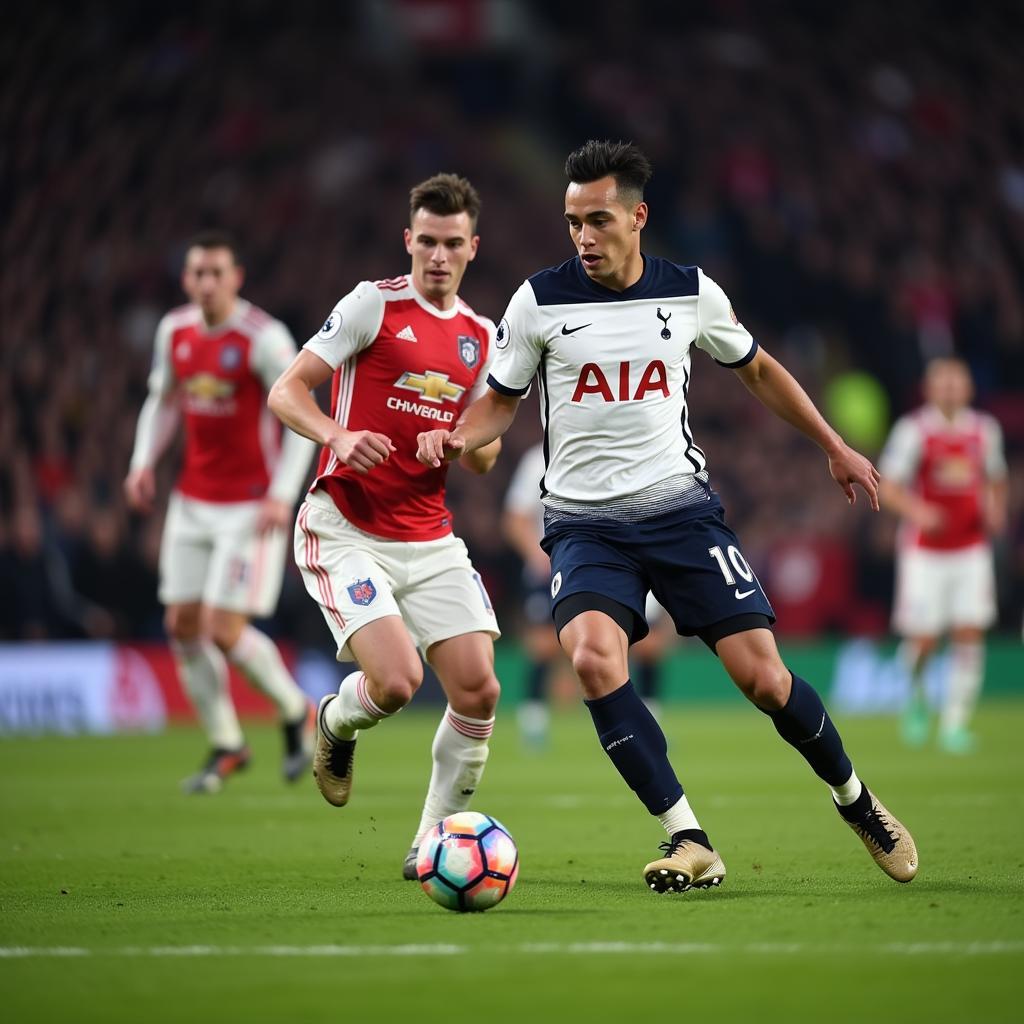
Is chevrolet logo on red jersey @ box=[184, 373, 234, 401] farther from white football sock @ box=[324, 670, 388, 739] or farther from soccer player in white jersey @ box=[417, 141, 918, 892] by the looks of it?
soccer player in white jersey @ box=[417, 141, 918, 892]

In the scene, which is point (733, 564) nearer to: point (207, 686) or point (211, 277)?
point (211, 277)

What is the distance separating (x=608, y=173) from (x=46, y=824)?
14.9 feet

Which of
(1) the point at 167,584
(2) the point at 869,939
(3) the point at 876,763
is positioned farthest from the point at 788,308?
(2) the point at 869,939

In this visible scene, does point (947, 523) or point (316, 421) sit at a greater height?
point (316, 421)

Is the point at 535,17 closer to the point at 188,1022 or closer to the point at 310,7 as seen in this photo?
the point at 310,7

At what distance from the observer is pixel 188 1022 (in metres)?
3.78

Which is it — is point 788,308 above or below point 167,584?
above

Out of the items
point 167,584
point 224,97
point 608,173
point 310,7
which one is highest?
point 310,7

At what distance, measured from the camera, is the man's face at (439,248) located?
6539mm

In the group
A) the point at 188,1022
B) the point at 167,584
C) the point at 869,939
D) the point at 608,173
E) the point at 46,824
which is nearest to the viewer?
the point at 188,1022

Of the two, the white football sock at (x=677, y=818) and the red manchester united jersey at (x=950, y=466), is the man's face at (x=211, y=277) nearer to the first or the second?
the white football sock at (x=677, y=818)

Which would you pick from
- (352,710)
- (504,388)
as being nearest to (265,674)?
(352,710)

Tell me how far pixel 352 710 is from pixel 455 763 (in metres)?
0.44

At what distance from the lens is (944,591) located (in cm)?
1406
